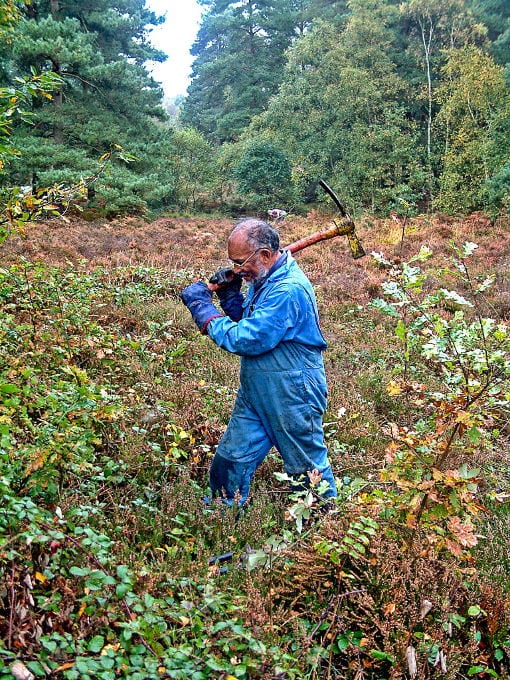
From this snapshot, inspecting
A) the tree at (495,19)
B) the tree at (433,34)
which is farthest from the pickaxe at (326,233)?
the tree at (495,19)

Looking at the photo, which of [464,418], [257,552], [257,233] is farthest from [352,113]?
[257,552]

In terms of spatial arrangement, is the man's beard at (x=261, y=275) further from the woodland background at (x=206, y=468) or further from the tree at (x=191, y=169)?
the tree at (x=191, y=169)

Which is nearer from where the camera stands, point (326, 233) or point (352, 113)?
point (326, 233)

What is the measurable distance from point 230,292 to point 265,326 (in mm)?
680

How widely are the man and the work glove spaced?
112 mm

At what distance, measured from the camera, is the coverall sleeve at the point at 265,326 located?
9.21 ft

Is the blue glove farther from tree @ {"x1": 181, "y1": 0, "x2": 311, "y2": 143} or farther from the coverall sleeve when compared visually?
tree @ {"x1": 181, "y1": 0, "x2": 311, "y2": 143}

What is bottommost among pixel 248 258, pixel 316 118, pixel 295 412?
pixel 295 412

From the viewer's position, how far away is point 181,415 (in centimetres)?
436

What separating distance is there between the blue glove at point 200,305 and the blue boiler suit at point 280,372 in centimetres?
6

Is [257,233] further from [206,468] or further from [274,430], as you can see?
[206,468]

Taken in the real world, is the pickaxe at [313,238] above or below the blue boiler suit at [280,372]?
above

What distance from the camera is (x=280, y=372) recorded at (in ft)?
9.66

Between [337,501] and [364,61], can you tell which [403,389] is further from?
[364,61]
